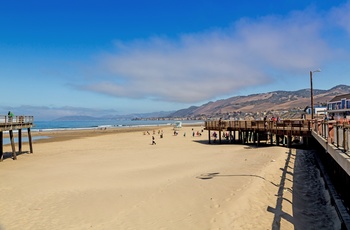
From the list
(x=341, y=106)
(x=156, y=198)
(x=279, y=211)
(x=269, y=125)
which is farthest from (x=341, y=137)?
(x=341, y=106)

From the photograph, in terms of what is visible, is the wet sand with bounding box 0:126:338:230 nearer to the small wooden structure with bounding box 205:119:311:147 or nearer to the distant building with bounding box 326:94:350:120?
the small wooden structure with bounding box 205:119:311:147

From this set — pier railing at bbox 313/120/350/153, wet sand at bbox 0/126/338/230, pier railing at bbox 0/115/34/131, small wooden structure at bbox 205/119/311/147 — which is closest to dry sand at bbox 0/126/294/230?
wet sand at bbox 0/126/338/230

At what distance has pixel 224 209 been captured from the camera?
10.1 metres

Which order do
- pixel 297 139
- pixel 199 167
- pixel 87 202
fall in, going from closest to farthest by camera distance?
pixel 87 202 < pixel 199 167 < pixel 297 139

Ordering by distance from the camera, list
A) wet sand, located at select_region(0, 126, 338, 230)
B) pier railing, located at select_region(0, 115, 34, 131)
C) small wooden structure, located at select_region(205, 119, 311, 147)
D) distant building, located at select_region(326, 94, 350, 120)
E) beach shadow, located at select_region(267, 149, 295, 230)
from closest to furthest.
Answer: beach shadow, located at select_region(267, 149, 295, 230) → wet sand, located at select_region(0, 126, 338, 230) → small wooden structure, located at select_region(205, 119, 311, 147) → pier railing, located at select_region(0, 115, 34, 131) → distant building, located at select_region(326, 94, 350, 120)

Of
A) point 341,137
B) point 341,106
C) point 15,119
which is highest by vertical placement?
point 341,106

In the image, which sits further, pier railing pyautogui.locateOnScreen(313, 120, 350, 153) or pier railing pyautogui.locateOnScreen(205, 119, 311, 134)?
pier railing pyautogui.locateOnScreen(205, 119, 311, 134)

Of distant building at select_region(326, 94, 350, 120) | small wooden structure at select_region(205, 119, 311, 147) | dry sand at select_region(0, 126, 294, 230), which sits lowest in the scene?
dry sand at select_region(0, 126, 294, 230)

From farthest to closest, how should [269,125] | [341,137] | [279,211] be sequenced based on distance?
1. [269,125]
2. [341,137]
3. [279,211]

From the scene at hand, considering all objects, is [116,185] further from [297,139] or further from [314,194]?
[297,139]

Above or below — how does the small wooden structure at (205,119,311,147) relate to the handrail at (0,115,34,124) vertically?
below

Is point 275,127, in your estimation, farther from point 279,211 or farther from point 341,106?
point 341,106

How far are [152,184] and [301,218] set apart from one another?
7510 millimetres

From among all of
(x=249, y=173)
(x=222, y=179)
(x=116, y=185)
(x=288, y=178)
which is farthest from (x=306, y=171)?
(x=116, y=185)
